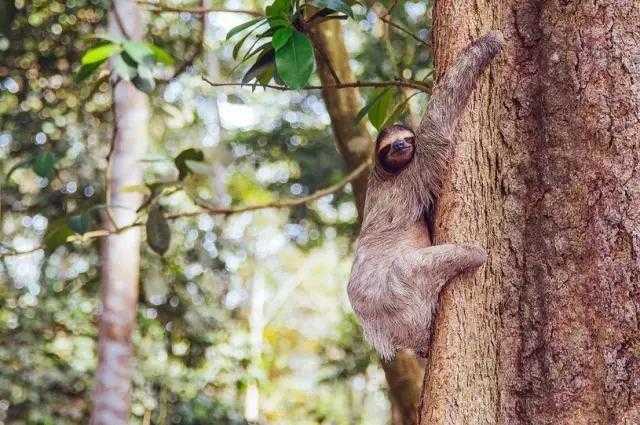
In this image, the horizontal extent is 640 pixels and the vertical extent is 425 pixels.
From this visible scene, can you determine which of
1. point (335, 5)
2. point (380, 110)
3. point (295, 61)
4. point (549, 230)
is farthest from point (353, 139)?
point (549, 230)

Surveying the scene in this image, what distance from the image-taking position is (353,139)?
5398 millimetres

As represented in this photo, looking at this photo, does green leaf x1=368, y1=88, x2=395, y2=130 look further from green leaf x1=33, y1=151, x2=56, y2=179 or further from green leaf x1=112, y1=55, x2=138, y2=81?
green leaf x1=33, y1=151, x2=56, y2=179

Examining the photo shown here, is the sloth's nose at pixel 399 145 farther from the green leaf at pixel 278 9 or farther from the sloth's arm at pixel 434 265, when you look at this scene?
the green leaf at pixel 278 9

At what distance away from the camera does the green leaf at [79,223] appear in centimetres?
479

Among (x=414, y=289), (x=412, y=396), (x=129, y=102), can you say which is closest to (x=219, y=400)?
(x=129, y=102)

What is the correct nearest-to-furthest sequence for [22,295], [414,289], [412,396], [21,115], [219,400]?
[414,289], [412,396], [21,115], [22,295], [219,400]

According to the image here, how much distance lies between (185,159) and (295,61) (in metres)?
1.93

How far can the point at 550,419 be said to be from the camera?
2547 mm

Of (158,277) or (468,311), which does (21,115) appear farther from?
(468,311)

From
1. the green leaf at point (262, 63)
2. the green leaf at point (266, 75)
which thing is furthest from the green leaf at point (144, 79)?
the green leaf at point (262, 63)

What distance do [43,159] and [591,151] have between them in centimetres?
365

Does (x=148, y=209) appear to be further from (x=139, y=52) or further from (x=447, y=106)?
(x=447, y=106)

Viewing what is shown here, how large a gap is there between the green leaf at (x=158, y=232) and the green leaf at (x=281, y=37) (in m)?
2.06

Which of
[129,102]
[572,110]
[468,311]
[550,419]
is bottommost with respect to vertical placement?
[550,419]
